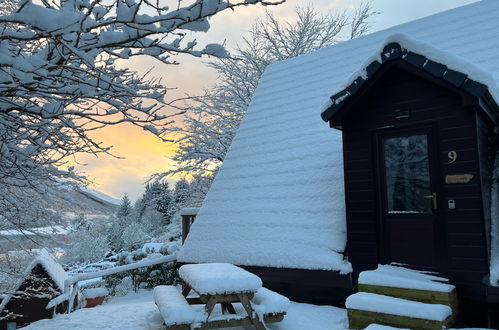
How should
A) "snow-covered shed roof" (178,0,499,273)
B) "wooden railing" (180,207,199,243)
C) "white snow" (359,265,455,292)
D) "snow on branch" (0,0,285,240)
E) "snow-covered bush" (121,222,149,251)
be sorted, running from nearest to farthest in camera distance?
"snow on branch" (0,0,285,240) < "white snow" (359,265,455,292) < "snow-covered shed roof" (178,0,499,273) < "wooden railing" (180,207,199,243) < "snow-covered bush" (121,222,149,251)

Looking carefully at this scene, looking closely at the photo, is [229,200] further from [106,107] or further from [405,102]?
[106,107]

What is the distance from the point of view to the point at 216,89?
60.5 ft

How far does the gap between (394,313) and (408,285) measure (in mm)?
415

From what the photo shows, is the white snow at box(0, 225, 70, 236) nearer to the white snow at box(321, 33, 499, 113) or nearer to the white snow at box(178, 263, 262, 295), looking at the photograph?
the white snow at box(178, 263, 262, 295)

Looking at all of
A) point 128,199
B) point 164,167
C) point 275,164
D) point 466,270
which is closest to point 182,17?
point 466,270

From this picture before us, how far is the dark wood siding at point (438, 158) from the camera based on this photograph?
15.6 feet

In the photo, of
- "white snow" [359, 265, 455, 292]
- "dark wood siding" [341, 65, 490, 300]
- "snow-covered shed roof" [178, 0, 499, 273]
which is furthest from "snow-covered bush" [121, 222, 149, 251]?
"white snow" [359, 265, 455, 292]

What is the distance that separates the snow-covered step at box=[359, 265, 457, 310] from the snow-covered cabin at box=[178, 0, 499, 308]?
0.64 ft

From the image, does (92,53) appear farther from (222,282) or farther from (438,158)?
(438,158)

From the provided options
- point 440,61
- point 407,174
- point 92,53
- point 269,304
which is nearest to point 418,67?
point 440,61

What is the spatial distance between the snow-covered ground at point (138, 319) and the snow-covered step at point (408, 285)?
0.72 m

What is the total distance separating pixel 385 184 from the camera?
18.5 feet

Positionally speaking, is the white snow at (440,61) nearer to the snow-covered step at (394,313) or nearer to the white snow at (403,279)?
the white snow at (403,279)

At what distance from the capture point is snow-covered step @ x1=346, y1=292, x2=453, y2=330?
14.0ft
